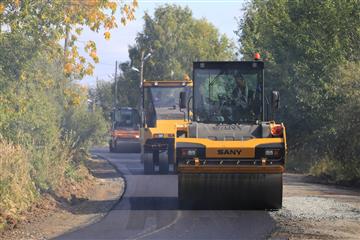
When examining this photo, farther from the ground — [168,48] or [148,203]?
[168,48]

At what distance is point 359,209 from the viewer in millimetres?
17203

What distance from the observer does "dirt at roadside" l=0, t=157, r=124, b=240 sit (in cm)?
1448

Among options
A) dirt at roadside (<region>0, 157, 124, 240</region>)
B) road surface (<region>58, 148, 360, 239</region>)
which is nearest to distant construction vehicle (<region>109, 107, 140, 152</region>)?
dirt at roadside (<region>0, 157, 124, 240</region>)

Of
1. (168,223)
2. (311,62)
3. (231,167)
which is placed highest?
(311,62)

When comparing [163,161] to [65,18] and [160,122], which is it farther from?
[65,18]

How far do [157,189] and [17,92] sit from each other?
19.3 ft

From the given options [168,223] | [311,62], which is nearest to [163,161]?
[311,62]

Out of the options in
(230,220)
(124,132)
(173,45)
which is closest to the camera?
(230,220)

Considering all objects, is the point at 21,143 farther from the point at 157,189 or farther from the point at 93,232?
the point at 93,232

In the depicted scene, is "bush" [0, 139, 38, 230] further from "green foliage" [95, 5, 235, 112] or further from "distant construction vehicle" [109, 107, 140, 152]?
"green foliage" [95, 5, 235, 112]

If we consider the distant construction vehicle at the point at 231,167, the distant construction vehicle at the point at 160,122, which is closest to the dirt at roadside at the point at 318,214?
the distant construction vehicle at the point at 231,167

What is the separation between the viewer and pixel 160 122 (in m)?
30.5

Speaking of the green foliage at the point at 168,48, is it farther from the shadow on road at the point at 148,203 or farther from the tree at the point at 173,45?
the shadow on road at the point at 148,203

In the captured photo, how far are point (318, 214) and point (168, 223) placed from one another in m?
3.33
